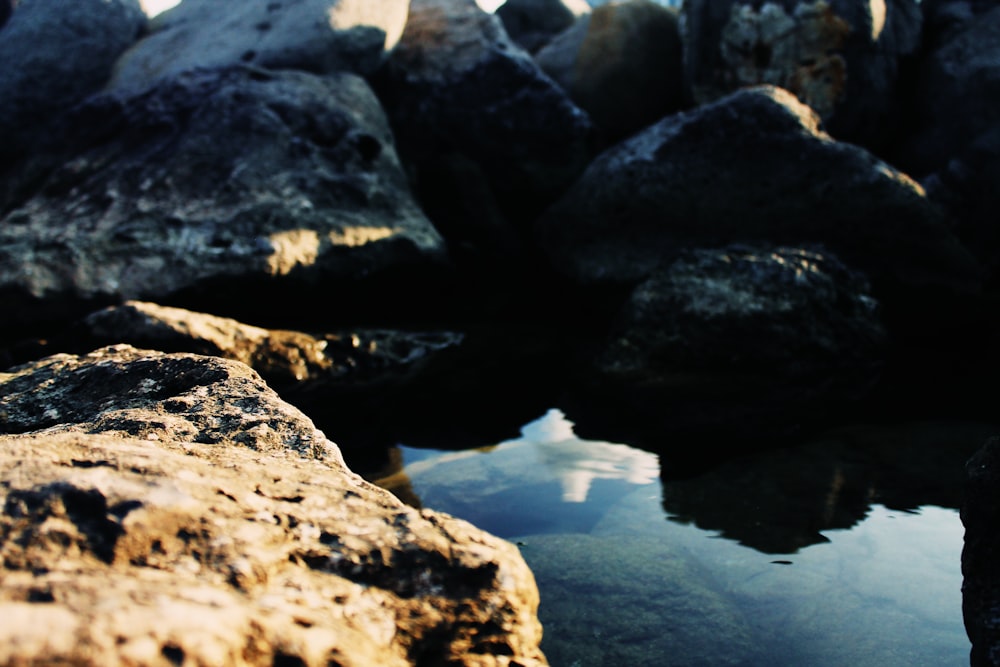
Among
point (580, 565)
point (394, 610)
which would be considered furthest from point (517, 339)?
point (394, 610)

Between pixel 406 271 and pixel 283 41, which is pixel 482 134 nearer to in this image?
pixel 283 41

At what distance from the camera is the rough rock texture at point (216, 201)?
4.11 metres

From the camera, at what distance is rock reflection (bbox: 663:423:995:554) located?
2.24 m

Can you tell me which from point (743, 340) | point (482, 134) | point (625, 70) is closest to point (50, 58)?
point (482, 134)

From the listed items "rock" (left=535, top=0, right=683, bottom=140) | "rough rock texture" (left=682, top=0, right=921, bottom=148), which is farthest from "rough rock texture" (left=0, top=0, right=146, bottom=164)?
"rough rock texture" (left=682, top=0, right=921, bottom=148)

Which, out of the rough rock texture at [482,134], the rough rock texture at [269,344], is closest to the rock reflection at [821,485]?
the rough rock texture at [269,344]

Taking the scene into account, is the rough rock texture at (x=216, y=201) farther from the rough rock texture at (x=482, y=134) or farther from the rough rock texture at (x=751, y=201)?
the rough rock texture at (x=751, y=201)

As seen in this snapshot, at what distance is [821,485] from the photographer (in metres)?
2.51

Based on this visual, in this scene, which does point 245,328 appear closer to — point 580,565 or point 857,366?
point 580,565

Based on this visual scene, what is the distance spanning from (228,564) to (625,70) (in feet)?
22.8

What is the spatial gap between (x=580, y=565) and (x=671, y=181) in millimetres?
3592

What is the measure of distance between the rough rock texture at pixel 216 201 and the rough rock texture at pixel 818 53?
115 inches

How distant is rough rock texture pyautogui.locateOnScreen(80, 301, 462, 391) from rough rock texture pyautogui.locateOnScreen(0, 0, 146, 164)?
3419 mm

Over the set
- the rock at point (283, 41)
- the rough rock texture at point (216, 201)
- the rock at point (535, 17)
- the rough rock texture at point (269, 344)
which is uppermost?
the rock at point (535, 17)
